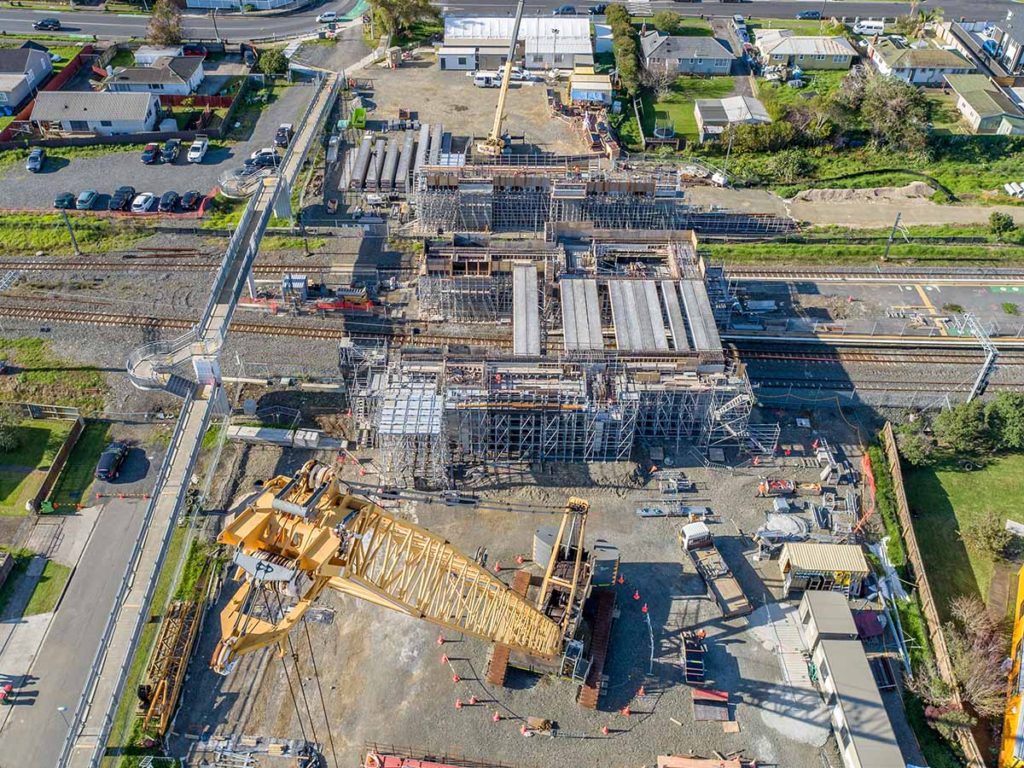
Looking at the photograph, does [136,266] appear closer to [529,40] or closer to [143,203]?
[143,203]

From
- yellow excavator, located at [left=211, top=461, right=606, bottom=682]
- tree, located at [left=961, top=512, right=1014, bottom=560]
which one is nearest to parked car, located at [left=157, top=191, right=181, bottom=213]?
yellow excavator, located at [left=211, top=461, right=606, bottom=682]

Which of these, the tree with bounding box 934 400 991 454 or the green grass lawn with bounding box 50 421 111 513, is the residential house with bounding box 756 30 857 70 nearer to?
the tree with bounding box 934 400 991 454

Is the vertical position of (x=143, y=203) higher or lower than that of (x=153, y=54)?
lower

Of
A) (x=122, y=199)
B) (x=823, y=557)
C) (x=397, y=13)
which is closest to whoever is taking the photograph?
(x=823, y=557)

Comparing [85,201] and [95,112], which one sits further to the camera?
[95,112]

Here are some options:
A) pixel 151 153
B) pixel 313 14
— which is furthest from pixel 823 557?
pixel 313 14

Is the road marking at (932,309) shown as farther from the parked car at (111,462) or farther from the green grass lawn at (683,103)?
the parked car at (111,462)

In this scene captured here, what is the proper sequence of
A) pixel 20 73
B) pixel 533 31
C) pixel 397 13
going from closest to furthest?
pixel 20 73 < pixel 533 31 < pixel 397 13
